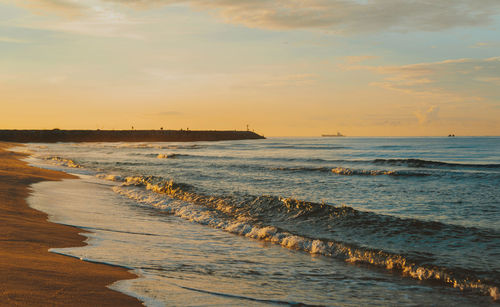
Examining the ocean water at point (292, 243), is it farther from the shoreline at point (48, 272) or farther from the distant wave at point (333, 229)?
the shoreline at point (48, 272)

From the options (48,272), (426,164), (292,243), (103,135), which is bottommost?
(292,243)

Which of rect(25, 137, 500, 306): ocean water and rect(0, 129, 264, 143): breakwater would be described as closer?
rect(25, 137, 500, 306): ocean water

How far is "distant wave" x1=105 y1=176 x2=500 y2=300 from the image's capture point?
755 centimetres

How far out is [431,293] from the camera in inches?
257

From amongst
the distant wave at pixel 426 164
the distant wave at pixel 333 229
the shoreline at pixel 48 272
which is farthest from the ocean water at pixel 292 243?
the distant wave at pixel 426 164

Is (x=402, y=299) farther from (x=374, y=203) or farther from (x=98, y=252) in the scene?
(x=374, y=203)

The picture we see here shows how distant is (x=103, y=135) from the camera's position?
166 meters

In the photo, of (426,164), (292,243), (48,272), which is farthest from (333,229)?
(426,164)

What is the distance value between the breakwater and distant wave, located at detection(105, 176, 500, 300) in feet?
490

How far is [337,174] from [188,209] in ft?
50.0

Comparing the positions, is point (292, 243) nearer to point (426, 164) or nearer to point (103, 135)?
point (426, 164)

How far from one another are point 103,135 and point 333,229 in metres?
168

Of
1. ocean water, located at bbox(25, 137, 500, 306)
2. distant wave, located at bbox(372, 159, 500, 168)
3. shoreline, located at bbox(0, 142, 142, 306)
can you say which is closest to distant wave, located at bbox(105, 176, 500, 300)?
ocean water, located at bbox(25, 137, 500, 306)

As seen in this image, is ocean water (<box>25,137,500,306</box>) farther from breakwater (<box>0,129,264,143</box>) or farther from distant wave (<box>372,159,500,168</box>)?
breakwater (<box>0,129,264,143</box>)
